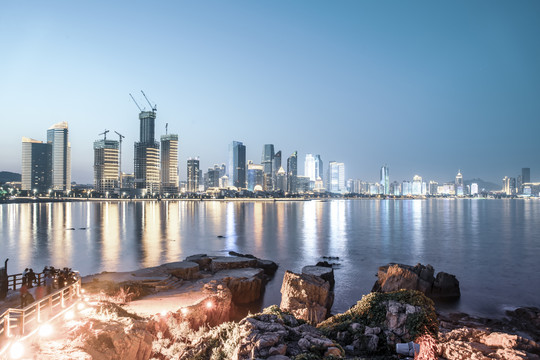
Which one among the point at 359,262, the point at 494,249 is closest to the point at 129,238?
the point at 359,262

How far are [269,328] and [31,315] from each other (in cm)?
761

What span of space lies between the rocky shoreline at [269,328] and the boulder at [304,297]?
0.17ft

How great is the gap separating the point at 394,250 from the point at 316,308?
35.3 m

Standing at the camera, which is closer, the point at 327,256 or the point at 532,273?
the point at 532,273

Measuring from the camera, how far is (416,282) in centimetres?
2386

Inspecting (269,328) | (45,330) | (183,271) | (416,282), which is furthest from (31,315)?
(416,282)

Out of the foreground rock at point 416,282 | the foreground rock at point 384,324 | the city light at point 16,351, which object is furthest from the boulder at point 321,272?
the city light at point 16,351

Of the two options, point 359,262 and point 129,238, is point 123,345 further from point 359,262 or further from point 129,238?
point 129,238

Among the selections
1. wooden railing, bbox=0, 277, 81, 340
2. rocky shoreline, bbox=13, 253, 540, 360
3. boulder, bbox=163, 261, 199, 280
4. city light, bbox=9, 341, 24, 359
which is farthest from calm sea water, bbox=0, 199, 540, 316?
city light, bbox=9, 341, 24, 359

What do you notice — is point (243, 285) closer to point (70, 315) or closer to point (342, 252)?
point (70, 315)

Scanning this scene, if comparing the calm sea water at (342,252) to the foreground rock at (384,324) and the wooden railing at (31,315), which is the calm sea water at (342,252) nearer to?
the foreground rock at (384,324)

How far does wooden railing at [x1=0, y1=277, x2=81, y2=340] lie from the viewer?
30.2ft

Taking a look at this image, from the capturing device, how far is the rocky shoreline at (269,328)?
9.24 m

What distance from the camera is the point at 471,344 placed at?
1070cm
